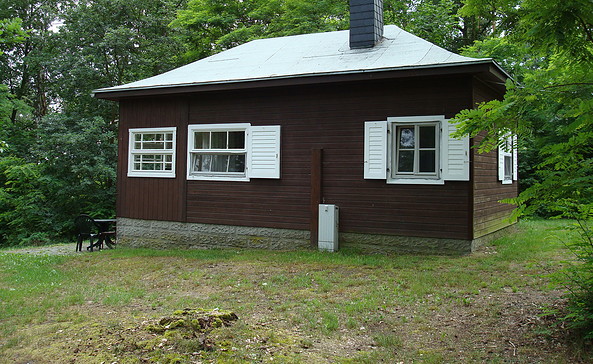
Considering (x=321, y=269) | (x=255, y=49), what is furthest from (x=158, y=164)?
(x=321, y=269)

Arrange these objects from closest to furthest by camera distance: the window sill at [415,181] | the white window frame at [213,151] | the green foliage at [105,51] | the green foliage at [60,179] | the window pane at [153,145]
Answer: the window sill at [415,181]
the white window frame at [213,151]
the window pane at [153,145]
the green foliage at [60,179]
the green foliage at [105,51]

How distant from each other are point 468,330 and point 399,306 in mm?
1056

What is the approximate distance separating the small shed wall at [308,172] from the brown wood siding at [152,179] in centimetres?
2

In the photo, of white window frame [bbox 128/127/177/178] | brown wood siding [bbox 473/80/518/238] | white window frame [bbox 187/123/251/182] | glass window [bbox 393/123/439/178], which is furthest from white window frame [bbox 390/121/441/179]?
white window frame [bbox 128/127/177/178]

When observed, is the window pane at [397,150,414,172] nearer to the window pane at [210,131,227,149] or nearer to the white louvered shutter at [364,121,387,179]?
the white louvered shutter at [364,121,387,179]

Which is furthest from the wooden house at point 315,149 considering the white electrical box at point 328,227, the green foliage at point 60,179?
the green foliage at point 60,179

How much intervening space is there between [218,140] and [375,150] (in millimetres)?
3704

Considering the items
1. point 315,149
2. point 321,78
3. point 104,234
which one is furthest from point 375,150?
point 104,234

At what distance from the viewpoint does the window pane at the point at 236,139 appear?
36.3 feet

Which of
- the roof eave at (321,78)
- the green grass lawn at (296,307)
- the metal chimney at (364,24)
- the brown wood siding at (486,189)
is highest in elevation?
the metal chimney at (364,24)

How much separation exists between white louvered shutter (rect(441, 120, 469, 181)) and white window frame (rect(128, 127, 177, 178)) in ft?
19.9

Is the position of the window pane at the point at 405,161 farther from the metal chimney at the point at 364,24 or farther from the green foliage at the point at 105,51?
the green foliage at the point at 105,51

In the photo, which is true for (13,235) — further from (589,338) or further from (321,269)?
(589,338)

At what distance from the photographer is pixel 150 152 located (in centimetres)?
1201
